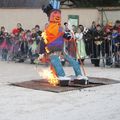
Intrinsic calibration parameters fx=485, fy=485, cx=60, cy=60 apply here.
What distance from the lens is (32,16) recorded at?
82.2ft

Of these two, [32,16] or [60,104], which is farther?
[32,16]

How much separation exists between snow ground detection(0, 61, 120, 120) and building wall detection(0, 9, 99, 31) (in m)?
12.3

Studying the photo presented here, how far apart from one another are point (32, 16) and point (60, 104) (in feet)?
52.7

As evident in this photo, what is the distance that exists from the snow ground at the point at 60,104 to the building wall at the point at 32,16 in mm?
12345

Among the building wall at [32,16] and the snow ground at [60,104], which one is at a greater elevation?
the building wall at [32,16]

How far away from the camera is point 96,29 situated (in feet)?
55.7

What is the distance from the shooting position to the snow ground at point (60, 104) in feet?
27.3

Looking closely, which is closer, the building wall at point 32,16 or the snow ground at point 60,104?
the snow ground at point 60,104

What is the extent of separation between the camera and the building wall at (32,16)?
24.1 meters

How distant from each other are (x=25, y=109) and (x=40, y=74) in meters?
5.39

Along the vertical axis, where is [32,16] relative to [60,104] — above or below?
above

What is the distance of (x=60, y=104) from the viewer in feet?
30.7

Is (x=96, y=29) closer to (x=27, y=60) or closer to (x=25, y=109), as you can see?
(x=27, y=60)

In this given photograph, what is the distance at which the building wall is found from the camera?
24078 mm
